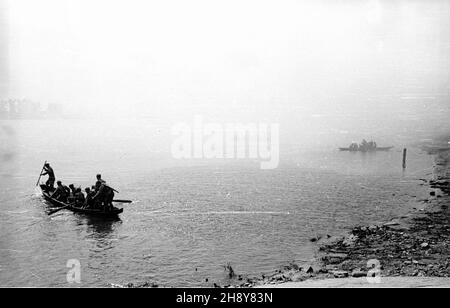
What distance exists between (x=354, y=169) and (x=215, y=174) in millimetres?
18908

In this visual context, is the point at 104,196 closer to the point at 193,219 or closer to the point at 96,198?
the point at 96,198

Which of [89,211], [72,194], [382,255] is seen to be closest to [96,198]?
[89,211]

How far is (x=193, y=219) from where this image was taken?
30125 millimetres

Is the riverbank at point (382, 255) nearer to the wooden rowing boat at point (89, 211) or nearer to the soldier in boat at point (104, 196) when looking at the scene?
the wooden rowing boat at point (89, 211)

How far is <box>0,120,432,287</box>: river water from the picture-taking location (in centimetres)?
2064

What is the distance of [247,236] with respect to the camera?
25766mm

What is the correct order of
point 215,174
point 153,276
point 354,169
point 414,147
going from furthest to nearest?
point 414,147 < point 354,169 < point 215,174 < point 153,276

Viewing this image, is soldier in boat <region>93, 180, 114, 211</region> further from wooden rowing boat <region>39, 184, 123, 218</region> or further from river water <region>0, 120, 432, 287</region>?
river water <region>0, 120, 432, 287</region>

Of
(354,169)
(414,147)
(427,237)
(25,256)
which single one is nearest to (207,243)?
(25,256)

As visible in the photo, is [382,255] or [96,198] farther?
[96,198]

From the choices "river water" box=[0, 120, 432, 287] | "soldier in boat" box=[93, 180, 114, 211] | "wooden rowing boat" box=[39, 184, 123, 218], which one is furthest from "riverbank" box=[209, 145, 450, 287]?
"soldier in boat" box=[93, 180, 114, 211]

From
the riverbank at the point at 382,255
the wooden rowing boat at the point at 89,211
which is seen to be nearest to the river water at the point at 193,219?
the wooden rowing boat at the point at 89,211

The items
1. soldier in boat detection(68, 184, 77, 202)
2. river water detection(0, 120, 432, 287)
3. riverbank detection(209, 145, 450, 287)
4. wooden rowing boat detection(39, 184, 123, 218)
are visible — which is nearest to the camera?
riverbank detection(209, 145, 450, 287)
